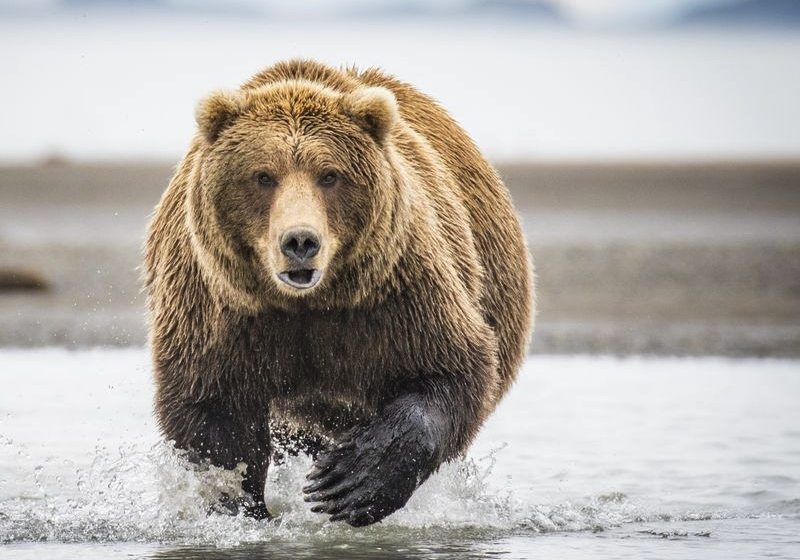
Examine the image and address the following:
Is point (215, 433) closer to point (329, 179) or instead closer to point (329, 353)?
Answer: point (329, 353)

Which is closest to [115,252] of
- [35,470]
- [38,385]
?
[38,385]

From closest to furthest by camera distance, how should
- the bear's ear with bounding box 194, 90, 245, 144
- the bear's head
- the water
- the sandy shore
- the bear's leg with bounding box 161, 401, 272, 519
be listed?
the bear's head < the bear's ear with bounding box 194, 90, 245, 144 < the bear's leg with bounding box 161, 401, 272, 519 < the water < the sandy shore

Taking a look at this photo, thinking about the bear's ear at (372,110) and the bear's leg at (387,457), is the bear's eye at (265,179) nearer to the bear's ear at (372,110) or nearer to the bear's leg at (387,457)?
→ the bear's ear at (372,110)

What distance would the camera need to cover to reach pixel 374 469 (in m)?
6.24

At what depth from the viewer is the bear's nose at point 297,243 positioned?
18.1ft

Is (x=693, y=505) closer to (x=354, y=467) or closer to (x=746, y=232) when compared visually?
(x=354, y=467)

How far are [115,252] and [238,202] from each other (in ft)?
54.9

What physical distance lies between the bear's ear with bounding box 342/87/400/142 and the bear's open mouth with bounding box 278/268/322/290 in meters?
0.75

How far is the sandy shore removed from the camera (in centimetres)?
1605

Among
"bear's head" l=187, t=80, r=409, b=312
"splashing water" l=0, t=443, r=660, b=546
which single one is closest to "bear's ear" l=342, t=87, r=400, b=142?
"bear's head" l=187, t=80, r=409, b=312

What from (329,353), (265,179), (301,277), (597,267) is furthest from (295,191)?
(597,267)

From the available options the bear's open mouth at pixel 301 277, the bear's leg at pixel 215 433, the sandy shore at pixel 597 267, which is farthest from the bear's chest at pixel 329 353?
the sandy shore at pixel 597 267

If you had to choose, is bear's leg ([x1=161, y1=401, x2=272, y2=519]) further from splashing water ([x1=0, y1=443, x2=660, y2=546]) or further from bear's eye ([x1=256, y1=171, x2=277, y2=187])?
bear's eye ([x1=256, y1=171, x2=277, y2=187])

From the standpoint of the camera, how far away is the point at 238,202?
19.1ft
